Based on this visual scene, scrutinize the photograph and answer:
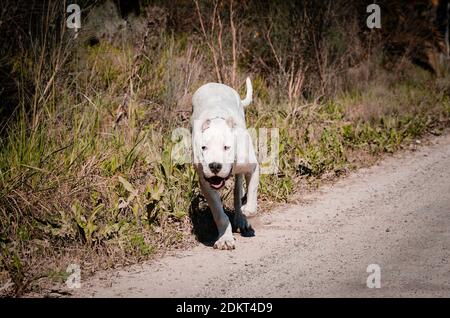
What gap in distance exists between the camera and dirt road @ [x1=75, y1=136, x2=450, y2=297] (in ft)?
13.8

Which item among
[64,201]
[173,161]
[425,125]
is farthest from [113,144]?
[425,125]

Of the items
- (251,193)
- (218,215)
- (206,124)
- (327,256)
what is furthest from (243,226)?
(206,124)

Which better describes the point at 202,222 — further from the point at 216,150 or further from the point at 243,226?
the point at 216,150

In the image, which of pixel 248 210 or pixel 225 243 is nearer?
pixel 225 243

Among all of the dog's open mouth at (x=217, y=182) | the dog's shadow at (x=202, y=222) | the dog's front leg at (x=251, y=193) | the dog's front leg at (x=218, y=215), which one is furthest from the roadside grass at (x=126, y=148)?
the dog's open mouth at (x=217, y=182)

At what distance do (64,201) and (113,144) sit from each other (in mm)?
1334

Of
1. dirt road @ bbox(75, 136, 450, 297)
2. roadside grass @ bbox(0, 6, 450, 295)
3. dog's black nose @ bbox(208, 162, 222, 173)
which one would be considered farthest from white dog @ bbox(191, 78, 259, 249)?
roadside grass @ bbox(0, 6, 450, 295)

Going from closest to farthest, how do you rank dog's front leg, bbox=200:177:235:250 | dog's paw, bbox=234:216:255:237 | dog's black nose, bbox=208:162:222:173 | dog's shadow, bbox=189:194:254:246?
dog's black nose, bbox=208:162:222:173
dog's front leg, bbox=200:177:235:250
dog's shadow, bbox=189:194:254:246
dog's paw, bbox=234:216:255:237

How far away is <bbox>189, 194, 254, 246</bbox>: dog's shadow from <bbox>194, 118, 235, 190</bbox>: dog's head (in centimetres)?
80

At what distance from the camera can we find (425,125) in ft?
33.0

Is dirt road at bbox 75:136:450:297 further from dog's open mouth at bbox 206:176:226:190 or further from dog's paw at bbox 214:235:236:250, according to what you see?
Result: dog's open mouth at bbox 206:176:226:190

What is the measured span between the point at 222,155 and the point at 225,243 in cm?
81

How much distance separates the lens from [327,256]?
491 centimetres

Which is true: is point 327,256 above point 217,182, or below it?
below
